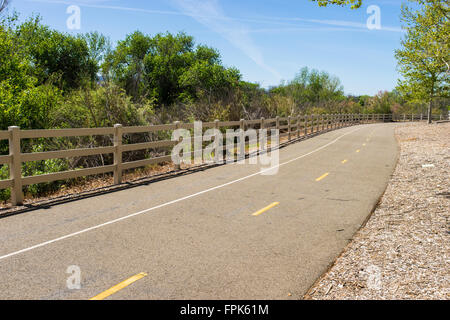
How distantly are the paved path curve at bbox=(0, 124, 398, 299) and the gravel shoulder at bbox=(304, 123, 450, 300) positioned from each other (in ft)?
0.91

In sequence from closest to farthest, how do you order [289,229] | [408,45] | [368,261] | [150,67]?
[368,261]
[289,229]
[408,45]
[150,67]

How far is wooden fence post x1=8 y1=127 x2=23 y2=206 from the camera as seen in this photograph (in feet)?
26.0

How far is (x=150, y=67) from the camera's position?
57219 millimetres

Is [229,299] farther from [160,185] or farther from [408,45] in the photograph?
[408,45]

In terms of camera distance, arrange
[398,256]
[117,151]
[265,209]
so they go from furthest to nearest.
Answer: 1. [117,151]
2. [265,209]
3. [398,256]

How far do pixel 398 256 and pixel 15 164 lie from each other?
7.32 meters

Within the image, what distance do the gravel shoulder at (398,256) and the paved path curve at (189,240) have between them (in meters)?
0.28

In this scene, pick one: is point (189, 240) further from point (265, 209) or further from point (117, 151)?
point (117, 151)

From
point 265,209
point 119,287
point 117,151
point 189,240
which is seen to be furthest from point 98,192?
point 119,287

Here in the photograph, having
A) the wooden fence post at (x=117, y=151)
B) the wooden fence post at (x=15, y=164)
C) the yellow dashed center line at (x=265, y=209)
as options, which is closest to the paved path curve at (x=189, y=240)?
the yellow dashed center line at (x=265, y=209)

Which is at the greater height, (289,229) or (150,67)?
(150,67)

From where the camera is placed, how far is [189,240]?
615 centimetres
